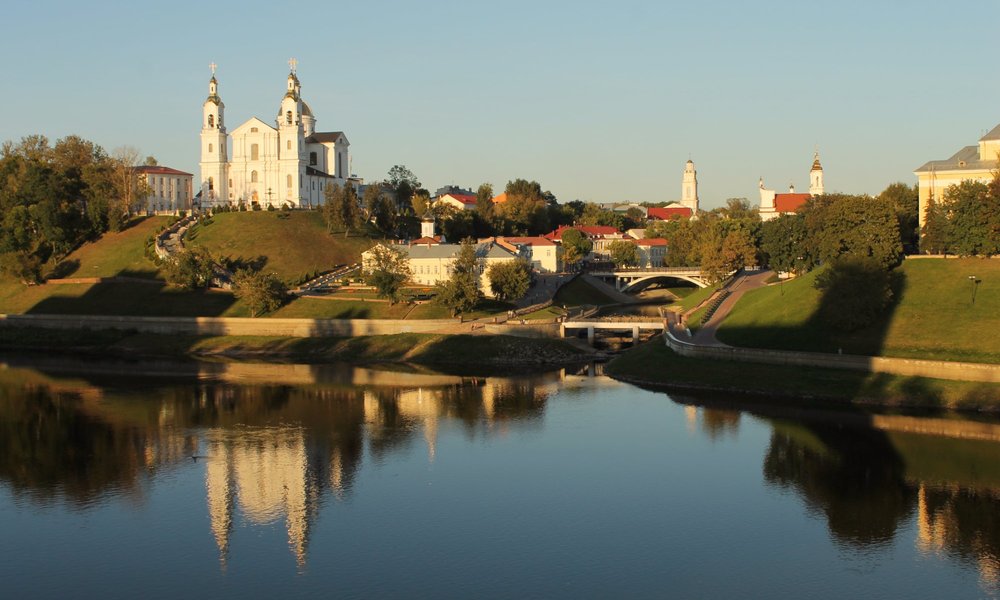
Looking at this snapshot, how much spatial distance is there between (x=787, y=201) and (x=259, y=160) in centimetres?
8240

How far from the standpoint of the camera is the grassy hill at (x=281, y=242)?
10275 centimetres

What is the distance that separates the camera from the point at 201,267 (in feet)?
308

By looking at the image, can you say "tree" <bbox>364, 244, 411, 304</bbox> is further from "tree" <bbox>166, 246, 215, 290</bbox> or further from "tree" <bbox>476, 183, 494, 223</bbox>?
"tree" <bbox>476, 183, 494, 223</bbox>

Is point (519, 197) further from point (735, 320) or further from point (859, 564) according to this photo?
point (859, 564)

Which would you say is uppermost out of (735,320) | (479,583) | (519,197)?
(519,197)

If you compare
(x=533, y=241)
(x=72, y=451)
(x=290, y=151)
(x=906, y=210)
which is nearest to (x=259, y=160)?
(x=290, y=151)

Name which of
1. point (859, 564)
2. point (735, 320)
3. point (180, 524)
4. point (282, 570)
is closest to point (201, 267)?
point (735, 320)

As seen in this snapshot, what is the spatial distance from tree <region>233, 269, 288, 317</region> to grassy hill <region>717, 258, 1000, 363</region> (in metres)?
35.0

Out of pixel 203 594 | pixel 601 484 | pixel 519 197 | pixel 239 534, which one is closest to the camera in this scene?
pixel 203 594

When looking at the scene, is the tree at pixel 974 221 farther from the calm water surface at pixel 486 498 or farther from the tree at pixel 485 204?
the tree at pixel 485 204

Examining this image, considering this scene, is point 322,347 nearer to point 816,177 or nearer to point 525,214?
point 525,214

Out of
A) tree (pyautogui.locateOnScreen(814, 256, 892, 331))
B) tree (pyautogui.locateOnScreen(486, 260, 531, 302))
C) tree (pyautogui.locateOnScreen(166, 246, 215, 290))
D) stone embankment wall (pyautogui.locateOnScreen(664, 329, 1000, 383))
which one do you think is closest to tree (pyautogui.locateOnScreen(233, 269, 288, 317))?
tree (pyautogui.locateOnScreen(166, 246, 215, 290))

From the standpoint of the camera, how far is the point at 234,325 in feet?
284

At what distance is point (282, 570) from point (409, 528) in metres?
5.46
